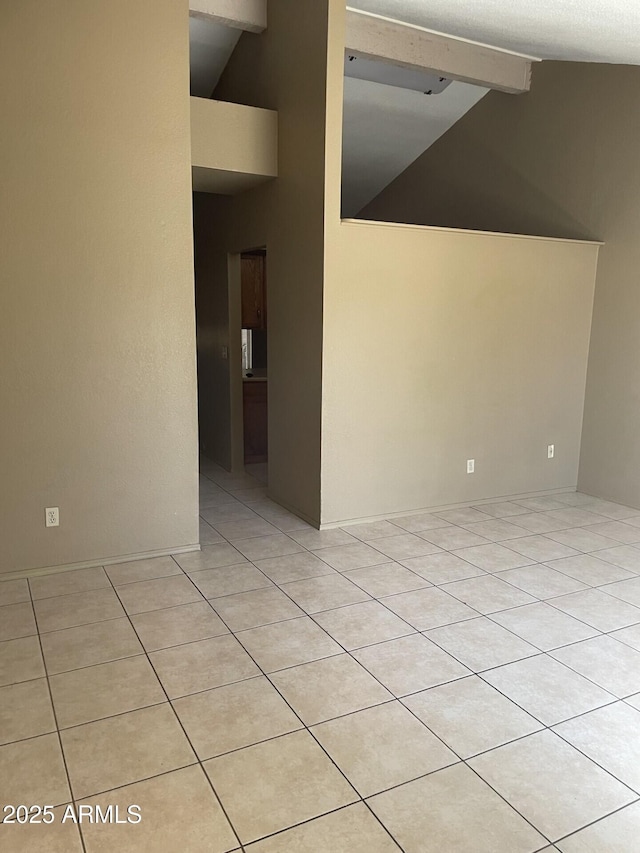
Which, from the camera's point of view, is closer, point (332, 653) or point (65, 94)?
point (332, 653)

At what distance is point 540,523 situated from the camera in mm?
4727

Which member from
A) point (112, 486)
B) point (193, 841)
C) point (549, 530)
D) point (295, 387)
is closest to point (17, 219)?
point (112, 486)

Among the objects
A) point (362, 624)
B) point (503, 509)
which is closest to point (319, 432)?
point (362, 624)

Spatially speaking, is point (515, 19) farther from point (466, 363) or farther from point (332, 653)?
point (332, 653)

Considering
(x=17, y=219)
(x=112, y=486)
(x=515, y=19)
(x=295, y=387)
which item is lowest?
(x=112, y=486)

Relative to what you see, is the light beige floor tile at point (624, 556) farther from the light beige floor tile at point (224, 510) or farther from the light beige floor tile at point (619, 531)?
the light beige floor tile at point (224, 510)

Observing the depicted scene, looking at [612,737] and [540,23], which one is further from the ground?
[540,23]

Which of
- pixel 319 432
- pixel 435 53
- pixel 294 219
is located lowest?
pixel 319 432

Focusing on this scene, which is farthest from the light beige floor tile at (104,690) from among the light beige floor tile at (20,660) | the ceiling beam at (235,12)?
the ceiling beam at (235,12)

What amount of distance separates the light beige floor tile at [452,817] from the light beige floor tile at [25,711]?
1.22 m

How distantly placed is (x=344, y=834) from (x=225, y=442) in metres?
4.49

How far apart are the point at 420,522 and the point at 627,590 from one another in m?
1.51

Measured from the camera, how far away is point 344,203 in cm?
731

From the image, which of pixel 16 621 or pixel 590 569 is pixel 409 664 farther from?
pixel 16 621
